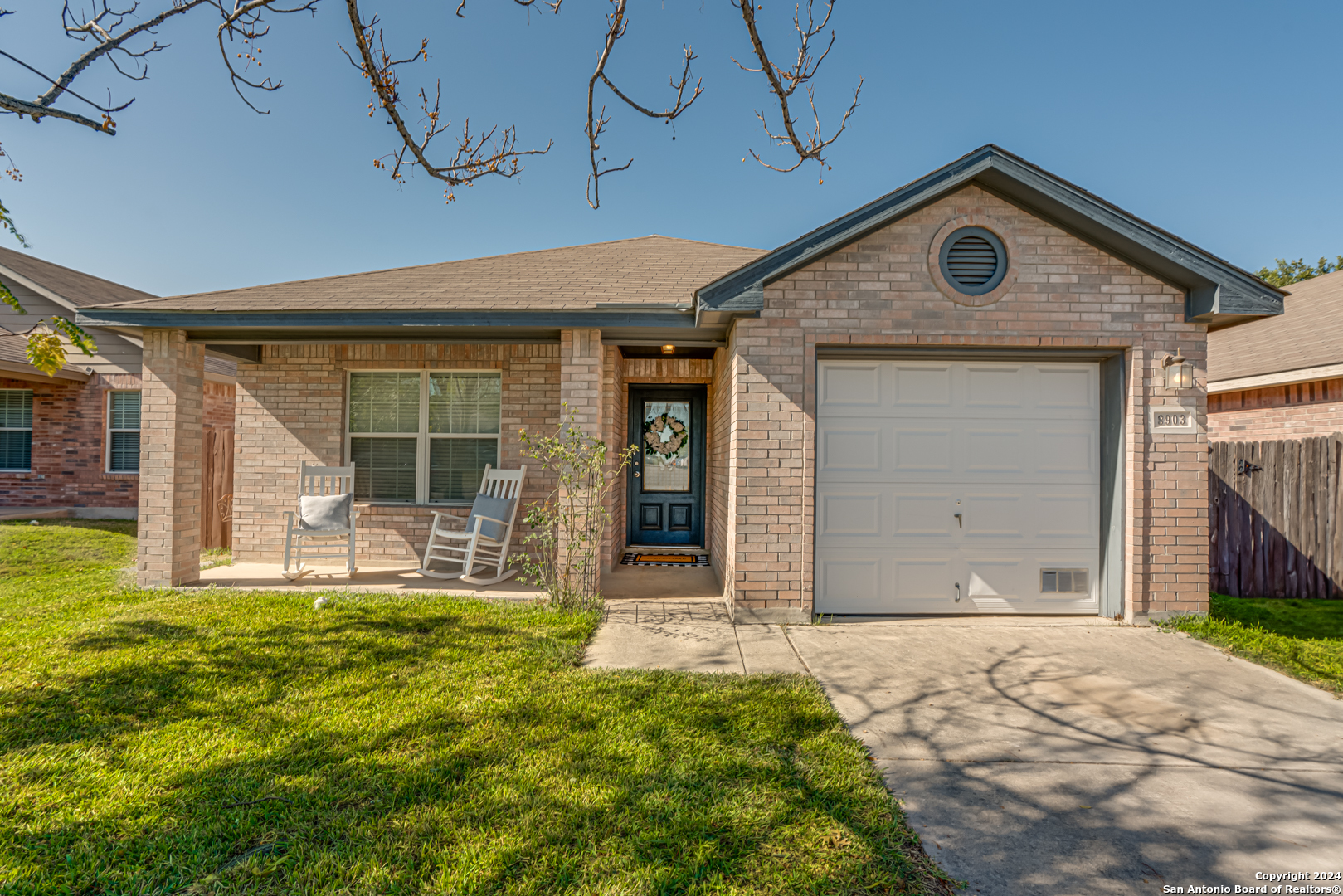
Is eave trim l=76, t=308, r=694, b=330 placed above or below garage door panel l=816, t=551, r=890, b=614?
above

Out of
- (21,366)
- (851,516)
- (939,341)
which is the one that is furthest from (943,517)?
(21,366)

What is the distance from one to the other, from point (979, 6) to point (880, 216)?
4.94ft

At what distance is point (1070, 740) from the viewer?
123 inches

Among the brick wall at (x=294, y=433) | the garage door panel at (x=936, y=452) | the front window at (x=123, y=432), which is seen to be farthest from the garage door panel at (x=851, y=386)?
the front window at (x=123, y=432)

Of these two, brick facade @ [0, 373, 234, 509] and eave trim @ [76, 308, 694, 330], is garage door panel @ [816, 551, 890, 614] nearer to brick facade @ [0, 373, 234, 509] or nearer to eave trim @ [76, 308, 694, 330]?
eave trim @ [76, 308, 694, 330]

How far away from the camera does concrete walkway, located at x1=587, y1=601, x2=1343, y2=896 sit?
221 cm

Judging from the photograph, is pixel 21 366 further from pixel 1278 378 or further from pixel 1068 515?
pixel 1278 378

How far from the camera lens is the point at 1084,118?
6.53m

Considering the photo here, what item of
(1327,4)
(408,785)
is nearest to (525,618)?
(408,785)

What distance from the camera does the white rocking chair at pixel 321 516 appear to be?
252 inches

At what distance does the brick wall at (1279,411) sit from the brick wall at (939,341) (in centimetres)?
389

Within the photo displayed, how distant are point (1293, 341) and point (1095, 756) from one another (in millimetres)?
9885

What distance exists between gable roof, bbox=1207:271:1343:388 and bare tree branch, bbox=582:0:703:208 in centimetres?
855

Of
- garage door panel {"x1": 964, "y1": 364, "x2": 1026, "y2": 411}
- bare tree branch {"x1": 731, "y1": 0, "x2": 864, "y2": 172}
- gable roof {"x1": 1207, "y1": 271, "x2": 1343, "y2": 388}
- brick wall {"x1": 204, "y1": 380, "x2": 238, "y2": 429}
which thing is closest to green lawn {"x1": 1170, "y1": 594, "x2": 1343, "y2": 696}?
garage door panel {"x1": 964, "y1": 364, "x2": 1026, "y2": 411}
